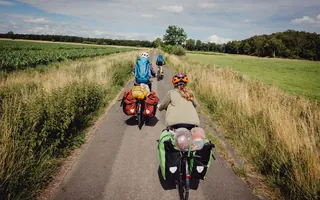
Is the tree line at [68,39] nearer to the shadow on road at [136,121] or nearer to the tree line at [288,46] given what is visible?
the tree line at [288,46]

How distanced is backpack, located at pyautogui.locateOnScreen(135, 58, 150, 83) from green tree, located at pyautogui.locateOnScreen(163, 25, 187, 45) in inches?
3258

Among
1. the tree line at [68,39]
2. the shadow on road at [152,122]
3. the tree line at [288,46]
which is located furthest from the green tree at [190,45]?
the shadow on road at [152,122]

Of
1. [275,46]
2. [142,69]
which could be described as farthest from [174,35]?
[142,69]

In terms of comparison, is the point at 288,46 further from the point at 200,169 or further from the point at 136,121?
the point at 200,169

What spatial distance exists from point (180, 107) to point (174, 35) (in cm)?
8758

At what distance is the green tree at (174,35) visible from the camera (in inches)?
3275

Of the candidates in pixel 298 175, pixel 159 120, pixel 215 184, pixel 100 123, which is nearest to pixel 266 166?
pixel 298 175

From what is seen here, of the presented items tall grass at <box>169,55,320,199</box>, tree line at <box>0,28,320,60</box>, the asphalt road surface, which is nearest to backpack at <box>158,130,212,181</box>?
the asphalt road surface

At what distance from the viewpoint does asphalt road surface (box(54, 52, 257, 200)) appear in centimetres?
303

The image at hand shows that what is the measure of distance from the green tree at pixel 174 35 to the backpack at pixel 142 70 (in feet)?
271

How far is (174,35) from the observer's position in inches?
3314

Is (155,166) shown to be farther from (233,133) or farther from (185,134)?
(233,133)

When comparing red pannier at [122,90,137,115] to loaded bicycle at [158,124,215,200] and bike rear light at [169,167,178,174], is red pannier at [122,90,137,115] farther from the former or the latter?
bike rear light at [169,167,178,174]

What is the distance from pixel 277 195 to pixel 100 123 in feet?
17.5
